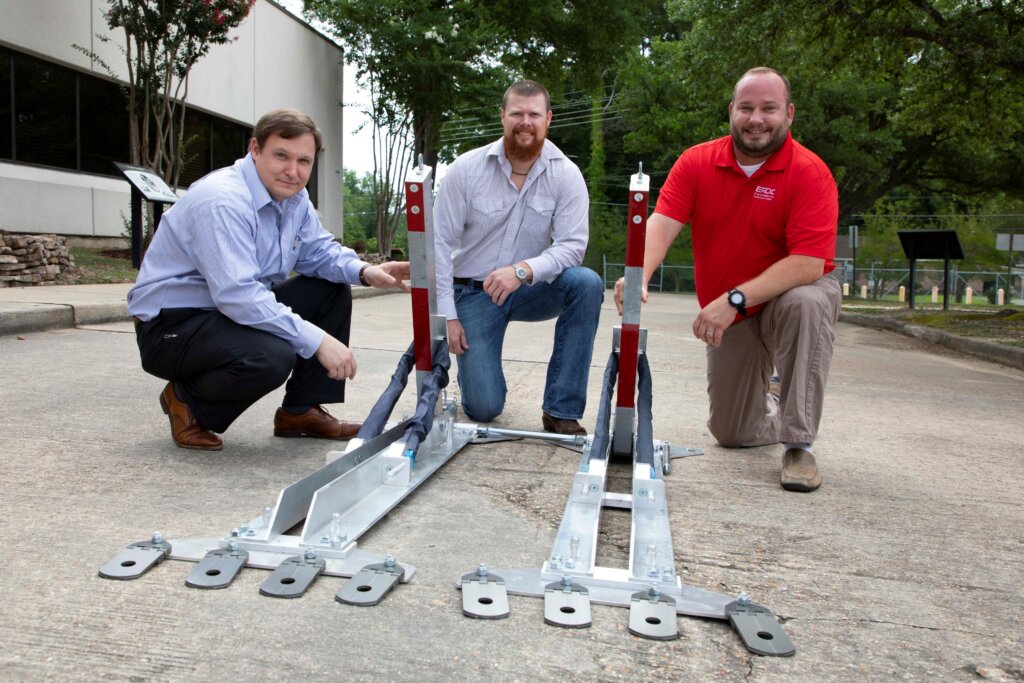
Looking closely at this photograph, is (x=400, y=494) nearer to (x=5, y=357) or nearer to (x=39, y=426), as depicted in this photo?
(x=39, y=426)

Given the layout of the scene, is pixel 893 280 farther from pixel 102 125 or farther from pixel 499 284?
pixel 499 284

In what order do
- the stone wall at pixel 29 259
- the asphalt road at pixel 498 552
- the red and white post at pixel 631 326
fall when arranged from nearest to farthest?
the asphalt road at pixel 498 552 → the red and white post at pixel 631 326 → the stone wall at pixel 29 259

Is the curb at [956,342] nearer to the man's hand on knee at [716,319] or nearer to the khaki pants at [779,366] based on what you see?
the khaki pants at [779,366]

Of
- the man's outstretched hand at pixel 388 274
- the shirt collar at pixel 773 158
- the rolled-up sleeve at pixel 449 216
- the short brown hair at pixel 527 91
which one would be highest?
the short brown hair at pixel 527 91

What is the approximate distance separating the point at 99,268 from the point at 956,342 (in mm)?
10631

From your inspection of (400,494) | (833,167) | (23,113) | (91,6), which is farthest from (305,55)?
(400,494)

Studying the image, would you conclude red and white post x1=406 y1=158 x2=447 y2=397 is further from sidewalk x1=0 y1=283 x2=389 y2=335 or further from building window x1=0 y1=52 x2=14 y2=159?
building window x1=0 y1=52 x2=14 y2=159

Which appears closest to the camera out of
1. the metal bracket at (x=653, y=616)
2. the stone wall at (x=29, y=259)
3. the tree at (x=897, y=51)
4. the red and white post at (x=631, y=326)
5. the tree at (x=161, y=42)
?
the metal bracket at (x=653, y=616)

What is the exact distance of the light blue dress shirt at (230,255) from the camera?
3.29 metres

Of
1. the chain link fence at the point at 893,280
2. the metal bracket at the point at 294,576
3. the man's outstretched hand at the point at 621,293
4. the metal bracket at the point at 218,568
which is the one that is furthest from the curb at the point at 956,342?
the chain link fence at the point at 893,280

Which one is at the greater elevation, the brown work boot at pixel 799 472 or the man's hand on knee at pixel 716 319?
the man's hand on knee at pixel 716 319

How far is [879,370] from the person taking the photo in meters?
7.94

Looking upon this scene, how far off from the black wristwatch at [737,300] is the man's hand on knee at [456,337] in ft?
4.04

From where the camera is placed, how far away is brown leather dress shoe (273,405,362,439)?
3.91 metres
